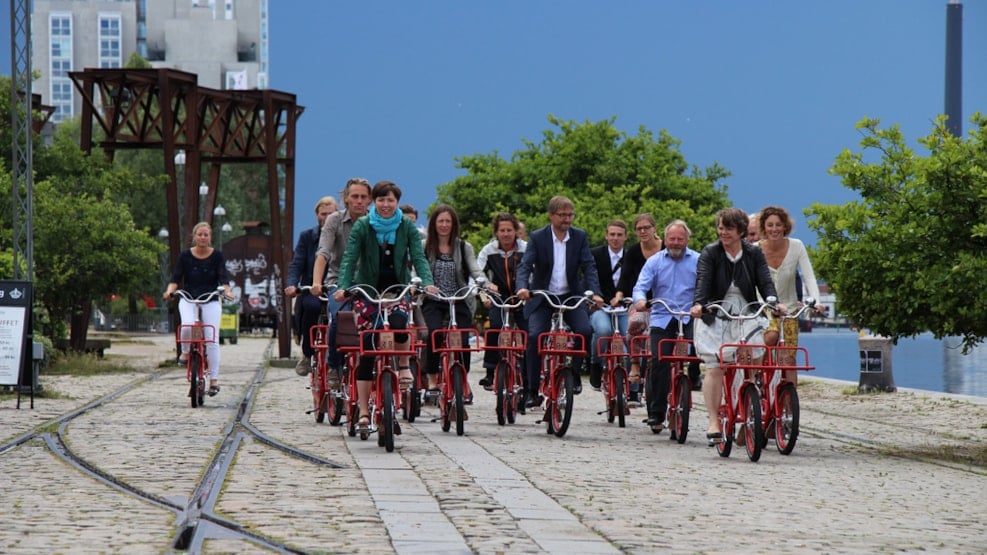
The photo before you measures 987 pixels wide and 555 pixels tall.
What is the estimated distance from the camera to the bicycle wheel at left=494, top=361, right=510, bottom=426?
13.8m

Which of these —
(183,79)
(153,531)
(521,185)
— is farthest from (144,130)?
(153,531)

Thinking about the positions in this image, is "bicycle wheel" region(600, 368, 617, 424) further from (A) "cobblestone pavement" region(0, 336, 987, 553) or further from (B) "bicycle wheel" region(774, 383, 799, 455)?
(B) "bicycle wheel" region(774, 383, 799, 455)

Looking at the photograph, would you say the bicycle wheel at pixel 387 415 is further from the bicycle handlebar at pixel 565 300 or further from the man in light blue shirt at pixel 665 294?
the man in light blue shirt at pixel 665 294

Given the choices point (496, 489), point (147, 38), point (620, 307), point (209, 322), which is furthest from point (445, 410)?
point (147, 38)

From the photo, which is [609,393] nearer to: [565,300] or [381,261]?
[565,300]

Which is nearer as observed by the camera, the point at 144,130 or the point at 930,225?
the point at 930,225

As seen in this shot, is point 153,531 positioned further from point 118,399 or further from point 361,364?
point 118,399

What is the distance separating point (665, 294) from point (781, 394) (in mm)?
2372

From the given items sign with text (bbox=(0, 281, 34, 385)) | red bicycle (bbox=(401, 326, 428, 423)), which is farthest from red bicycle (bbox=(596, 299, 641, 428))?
sign with text (bbox=(0, 281, 34, 385))

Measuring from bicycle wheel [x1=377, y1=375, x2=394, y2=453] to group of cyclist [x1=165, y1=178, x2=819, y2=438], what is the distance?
570mm

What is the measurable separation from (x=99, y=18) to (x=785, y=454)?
521 ft

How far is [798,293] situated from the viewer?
13.3m

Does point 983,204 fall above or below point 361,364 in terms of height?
above

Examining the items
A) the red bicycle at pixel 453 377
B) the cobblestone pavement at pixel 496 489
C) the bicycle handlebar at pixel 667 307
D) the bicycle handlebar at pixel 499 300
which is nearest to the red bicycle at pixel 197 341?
the cobblestone pavement at pixel 496 489
